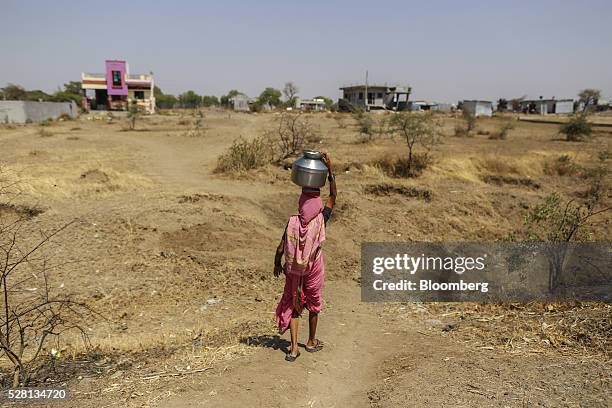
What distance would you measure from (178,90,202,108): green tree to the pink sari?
225ft

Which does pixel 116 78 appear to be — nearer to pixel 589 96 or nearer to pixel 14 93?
pixel 14 93

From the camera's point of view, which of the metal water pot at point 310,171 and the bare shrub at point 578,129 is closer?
the metal water pot at point 310,171

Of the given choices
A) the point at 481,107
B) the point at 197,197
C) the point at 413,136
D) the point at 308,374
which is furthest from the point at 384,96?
the point at 308,374

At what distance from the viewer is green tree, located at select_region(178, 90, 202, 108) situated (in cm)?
6866

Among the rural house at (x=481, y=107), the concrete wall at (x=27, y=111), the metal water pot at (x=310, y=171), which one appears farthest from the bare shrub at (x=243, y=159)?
the rural house at (x=481, y=107)

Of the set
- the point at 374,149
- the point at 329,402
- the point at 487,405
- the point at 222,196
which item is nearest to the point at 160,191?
the point at 222,196

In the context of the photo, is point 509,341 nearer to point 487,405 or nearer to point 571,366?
point 571,366

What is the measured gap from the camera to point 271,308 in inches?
180

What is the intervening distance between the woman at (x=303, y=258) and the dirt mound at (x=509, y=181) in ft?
26.3

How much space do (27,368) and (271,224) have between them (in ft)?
14.9

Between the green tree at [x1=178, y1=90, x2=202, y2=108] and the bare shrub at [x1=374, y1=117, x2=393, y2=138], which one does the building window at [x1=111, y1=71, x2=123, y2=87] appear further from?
the bare shrub at [x1=374, y1=117, x2=393, y2=138]

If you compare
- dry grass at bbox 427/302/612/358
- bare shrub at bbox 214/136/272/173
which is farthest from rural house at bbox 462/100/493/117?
dry grass at bbox 427/302/612/358

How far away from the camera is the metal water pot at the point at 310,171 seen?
289 centimetres

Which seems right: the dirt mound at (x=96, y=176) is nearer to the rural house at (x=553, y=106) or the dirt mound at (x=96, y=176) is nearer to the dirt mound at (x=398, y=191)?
the dirt mound at (x=398, y=191)
